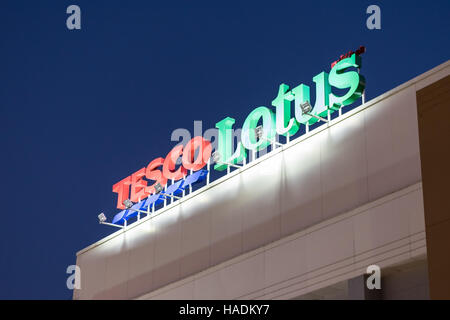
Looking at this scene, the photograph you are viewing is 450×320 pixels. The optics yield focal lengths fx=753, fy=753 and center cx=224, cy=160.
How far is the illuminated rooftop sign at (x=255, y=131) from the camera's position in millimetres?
31625

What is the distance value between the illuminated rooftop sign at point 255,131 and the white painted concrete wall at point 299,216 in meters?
1.17

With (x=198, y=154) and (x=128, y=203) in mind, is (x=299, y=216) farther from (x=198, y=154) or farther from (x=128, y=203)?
(x=128, y=203)

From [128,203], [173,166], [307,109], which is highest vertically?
[173,166]

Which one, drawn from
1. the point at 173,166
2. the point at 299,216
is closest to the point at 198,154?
the point at 173,166

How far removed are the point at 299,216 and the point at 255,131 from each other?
580cm

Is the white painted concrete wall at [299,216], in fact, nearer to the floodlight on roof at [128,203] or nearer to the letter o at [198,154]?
the floodlight on roof at [128,203]

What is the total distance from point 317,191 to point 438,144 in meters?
16.5

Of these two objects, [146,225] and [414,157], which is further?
[146,225]

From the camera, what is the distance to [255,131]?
3444cm

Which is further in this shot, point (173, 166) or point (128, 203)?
point (173, 166)

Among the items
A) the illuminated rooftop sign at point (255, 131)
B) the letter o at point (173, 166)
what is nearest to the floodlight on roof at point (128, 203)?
the illuminated rooftop sign at point (255, 131)

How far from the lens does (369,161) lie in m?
28.0

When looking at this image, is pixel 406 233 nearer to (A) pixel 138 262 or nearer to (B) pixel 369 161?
(B) pixel 369 161
